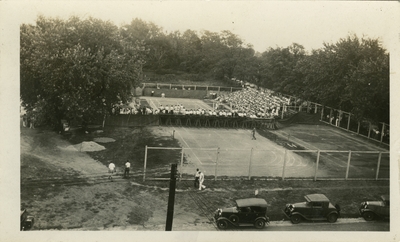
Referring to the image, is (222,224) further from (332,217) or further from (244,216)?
(332,217)

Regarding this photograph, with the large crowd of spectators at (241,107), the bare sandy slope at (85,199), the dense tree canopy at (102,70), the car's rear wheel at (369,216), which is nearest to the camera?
the bare sandy slope at (85,199)

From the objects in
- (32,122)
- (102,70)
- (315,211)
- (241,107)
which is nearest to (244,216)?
(315,211)

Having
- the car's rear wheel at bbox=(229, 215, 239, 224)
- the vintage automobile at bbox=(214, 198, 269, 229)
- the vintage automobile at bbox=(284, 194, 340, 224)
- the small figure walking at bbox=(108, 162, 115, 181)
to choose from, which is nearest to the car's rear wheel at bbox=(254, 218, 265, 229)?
the vintage automobile at bbox=(214, 198, 269, 229)

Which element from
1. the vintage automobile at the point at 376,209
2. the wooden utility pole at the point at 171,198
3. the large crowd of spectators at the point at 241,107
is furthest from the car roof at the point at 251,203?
the large crowd of spectators at the point at 241,107

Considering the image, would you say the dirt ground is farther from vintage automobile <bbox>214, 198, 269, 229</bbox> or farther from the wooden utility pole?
the wooden utility pole

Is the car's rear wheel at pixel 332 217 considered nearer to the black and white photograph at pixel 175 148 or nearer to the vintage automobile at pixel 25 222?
the black and white photograph at pixel 175 148
